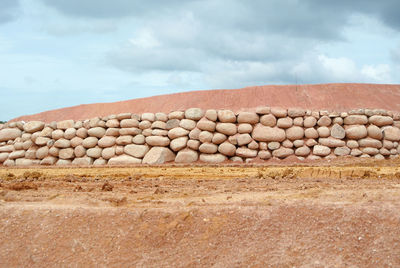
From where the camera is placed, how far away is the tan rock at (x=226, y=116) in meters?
12.0

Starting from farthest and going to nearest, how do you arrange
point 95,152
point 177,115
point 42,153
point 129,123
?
point 42,153
point 95,152
point 129,123
point 177,115

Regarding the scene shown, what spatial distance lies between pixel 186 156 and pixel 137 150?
4.86ft

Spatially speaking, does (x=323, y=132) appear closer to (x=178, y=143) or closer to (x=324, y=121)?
(x=324, y=121)

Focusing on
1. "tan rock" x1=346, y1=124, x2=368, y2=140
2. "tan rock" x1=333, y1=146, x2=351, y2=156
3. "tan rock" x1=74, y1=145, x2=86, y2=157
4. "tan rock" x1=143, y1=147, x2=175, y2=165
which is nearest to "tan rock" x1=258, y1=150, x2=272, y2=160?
"tan rock" x1=333, y1=146, x2=351, y2=156

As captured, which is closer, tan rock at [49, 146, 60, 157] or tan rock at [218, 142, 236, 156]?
tan rock at [218, 142, 236, 156]

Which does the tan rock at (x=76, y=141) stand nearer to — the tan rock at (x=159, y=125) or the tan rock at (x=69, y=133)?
the tan rock at (x=69, y=133)

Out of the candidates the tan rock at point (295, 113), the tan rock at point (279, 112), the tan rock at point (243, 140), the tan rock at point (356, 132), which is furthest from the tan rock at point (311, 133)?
the tan rock at point (243, 140)

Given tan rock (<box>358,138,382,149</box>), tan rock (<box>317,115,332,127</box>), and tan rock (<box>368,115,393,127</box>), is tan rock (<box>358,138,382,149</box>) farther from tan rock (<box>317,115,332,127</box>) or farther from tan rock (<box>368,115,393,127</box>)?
tan rock (<box>317,115,332,127</box>)

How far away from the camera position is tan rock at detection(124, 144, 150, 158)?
39.6 ft

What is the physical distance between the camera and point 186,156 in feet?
38.3

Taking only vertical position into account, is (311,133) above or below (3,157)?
above

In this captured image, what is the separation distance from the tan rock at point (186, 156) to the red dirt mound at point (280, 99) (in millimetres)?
1872

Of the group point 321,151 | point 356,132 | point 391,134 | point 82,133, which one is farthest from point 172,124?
point 391,134

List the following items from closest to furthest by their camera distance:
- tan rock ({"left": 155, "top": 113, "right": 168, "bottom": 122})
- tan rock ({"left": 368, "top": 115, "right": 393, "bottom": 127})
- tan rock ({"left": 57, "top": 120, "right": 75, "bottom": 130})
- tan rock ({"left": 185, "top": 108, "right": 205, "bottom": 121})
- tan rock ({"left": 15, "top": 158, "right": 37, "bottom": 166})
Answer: tan rock ({"left": 368, "top": 115, "right": 393, "bottom": 127}), tan rock ({"left": 185, "top": 108, "right": 205, "bottom": 121}), tan rock ({"left": 155, "top": 113, "right": 168, "bottom": 122}), tan rock ({"left": 15, "top": 158, "right": 37, "bottom": 166}), tan rock ({"left": 57, "top": 120, "right": 75, "bottom": 130})
